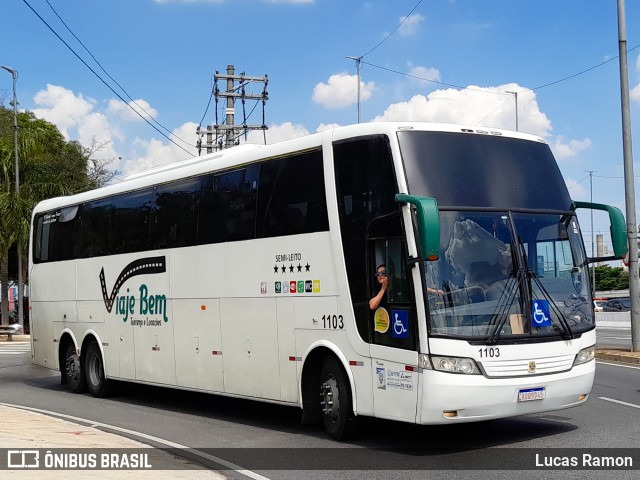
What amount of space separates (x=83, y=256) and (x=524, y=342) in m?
10.5

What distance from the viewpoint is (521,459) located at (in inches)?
382

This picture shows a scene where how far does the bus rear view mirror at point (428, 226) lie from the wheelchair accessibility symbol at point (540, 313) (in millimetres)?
1506

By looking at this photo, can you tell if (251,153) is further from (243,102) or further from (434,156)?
(243,102)

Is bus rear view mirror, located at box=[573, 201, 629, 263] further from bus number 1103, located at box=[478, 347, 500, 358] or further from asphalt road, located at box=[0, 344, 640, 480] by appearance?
bus number 1103, located at box=[478, 347, 500, 358]

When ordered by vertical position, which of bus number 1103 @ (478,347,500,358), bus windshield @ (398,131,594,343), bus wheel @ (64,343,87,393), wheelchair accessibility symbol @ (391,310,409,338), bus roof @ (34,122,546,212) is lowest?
bus wheel @ (64,343,87,393)

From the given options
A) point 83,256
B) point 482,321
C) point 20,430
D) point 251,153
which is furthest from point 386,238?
point 83,256

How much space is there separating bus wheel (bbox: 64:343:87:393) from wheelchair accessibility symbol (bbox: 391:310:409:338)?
31.8ft

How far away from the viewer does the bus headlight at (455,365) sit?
9945 mm

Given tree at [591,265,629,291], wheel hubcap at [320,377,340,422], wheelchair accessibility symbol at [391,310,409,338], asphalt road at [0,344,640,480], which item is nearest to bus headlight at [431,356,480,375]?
wheelchair accessibility symbol at [391,310,409,338]

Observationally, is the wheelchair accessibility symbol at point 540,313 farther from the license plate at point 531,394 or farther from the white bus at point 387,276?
the license plate at point 531,394

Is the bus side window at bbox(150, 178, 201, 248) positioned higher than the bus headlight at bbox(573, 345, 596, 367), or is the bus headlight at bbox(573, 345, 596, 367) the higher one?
the bus side window at bbox(150, 178, 201, 248)

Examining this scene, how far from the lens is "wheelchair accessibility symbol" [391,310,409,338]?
33.7ft

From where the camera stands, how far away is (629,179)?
22.5 m

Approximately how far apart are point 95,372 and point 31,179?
28765 millimetres
